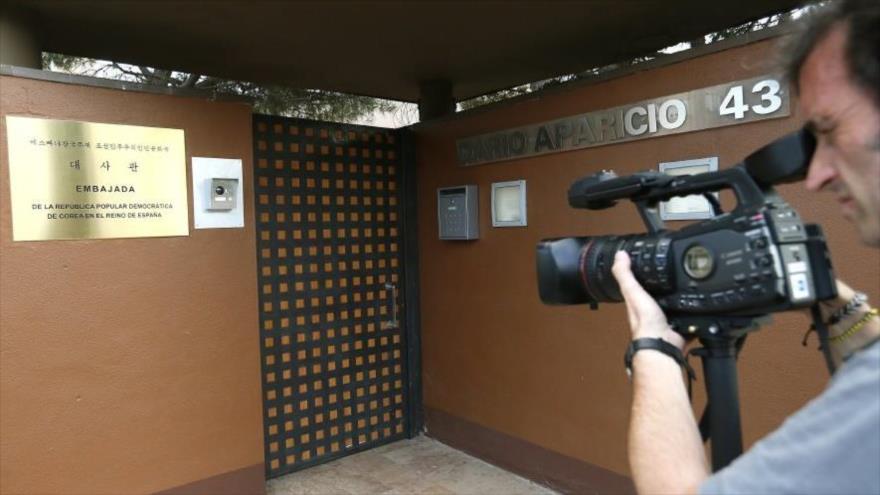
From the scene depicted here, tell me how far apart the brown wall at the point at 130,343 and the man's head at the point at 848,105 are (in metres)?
2.96

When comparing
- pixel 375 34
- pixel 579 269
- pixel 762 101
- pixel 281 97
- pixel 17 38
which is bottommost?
pixel 579 269

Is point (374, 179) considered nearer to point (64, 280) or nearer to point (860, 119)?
point (64, 280)

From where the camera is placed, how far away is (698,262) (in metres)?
1.06

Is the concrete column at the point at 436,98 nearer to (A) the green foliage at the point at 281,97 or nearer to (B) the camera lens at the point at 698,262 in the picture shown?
(A) the green foliage at the point at 281,97

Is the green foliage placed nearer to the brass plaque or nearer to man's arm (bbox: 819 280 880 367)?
the brass plaque

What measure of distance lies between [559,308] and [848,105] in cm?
262

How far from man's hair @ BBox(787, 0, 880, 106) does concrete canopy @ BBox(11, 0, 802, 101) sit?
2306 mm

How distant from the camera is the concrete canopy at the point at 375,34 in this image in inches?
119

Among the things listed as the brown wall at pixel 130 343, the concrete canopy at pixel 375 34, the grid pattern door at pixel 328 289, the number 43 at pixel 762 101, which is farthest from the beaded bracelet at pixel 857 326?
the grid pattern door at pixel 328 289

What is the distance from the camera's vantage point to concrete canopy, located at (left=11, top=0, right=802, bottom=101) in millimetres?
3035

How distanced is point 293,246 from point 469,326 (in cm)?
135

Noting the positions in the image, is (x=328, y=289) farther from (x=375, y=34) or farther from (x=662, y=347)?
(x=662, y=347)

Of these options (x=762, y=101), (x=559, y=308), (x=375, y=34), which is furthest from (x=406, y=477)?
(x=762, y=101)

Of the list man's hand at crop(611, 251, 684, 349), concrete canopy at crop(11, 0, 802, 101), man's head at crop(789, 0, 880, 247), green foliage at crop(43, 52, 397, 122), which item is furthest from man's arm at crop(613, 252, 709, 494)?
green foliage at crop(43, 52, 397, 122)
